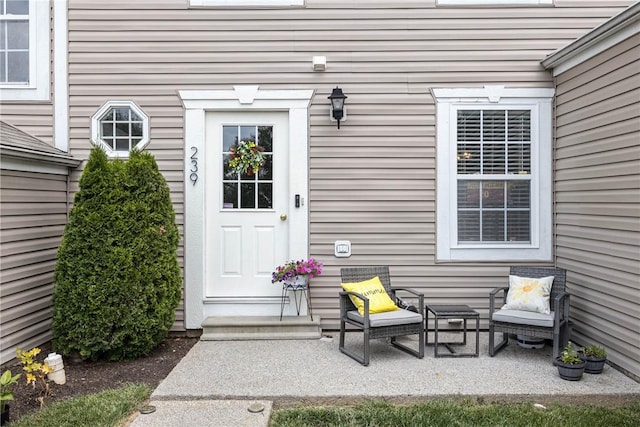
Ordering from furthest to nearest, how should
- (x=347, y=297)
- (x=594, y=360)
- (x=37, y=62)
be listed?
(x=37, y=62)
(x=347, y=297)
(x=594, y=360)

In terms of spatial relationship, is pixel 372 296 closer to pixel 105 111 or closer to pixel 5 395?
pixel 5 395

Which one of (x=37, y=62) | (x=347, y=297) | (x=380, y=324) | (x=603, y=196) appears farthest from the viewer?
(x=37, y=62)

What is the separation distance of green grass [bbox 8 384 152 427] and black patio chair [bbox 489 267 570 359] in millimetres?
2805

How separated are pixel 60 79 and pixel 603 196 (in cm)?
525

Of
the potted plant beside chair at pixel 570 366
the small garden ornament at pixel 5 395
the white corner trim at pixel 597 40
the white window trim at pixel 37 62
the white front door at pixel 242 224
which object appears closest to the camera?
the small garden ornament at pixel 5 395

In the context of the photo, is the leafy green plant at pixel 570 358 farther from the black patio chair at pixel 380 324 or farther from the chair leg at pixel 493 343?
the black patio chair at pixel 380 324

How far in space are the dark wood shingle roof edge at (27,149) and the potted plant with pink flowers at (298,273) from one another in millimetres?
2313

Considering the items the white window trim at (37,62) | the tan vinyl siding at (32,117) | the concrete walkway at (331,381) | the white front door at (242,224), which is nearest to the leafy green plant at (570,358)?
the concrete walkway at (331,381)

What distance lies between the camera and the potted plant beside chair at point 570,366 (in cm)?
320

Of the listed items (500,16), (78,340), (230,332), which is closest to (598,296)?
(500,16)

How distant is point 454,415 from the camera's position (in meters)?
2.74

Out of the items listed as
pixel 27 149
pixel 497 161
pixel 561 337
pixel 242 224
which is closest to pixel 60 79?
pixel 27 149

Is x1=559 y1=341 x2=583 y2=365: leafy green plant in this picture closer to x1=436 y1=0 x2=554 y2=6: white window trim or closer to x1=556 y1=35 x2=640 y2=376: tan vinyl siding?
x1=556 y1=35 x2=640 y2=376: tan vinyl siding

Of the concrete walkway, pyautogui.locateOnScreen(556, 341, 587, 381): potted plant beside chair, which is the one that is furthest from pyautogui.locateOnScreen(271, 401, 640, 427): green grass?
pyautogui.locateOnScreen(556, 341, 587, 381): potted plant beside chair
